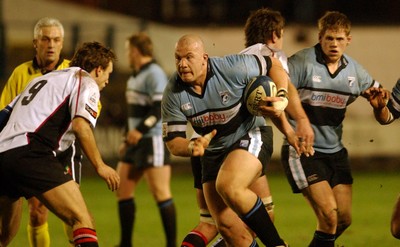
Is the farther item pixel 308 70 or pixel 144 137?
pixel 144 137

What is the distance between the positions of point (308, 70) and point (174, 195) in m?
6.63

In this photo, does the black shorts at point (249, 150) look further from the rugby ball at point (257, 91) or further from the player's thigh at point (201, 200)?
the player's thigh at point (201, 200)

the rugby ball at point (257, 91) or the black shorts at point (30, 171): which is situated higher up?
the rugby ball at point (257, 91)

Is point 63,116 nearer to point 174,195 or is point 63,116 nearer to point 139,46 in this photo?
point 139,46

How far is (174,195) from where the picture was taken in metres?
14.0

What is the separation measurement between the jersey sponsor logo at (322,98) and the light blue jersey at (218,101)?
861 mm

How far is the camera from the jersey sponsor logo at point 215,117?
6852 mm

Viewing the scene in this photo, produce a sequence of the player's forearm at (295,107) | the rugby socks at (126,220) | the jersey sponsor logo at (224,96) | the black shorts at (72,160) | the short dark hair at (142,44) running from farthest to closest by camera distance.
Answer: the short dark hair at (142,44) < the rugby socks at (126,220) < the black shorts at (72,160) < the player's forearm at (295,107) < the jersey sponsor logo at (224,96)

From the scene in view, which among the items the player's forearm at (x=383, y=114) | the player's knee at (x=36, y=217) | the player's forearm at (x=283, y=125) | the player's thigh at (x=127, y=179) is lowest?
the player's thigh at (x=127, y=179)

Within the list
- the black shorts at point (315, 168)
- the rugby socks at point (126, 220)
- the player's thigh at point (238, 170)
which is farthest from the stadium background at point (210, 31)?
the player's thigh at point (238, 170)

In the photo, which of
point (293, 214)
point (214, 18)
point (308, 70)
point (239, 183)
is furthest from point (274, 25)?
point (214, 18)

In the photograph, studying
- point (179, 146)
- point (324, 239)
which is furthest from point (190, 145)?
point (324, 239)

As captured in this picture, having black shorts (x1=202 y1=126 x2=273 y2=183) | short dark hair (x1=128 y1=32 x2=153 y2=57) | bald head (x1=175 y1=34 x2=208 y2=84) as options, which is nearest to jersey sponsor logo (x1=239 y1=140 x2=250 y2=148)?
black shorts (x1=202 y1=126 x2=273 y2=183)

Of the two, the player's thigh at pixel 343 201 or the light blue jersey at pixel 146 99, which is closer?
the player's thigh at pixel 343 201
